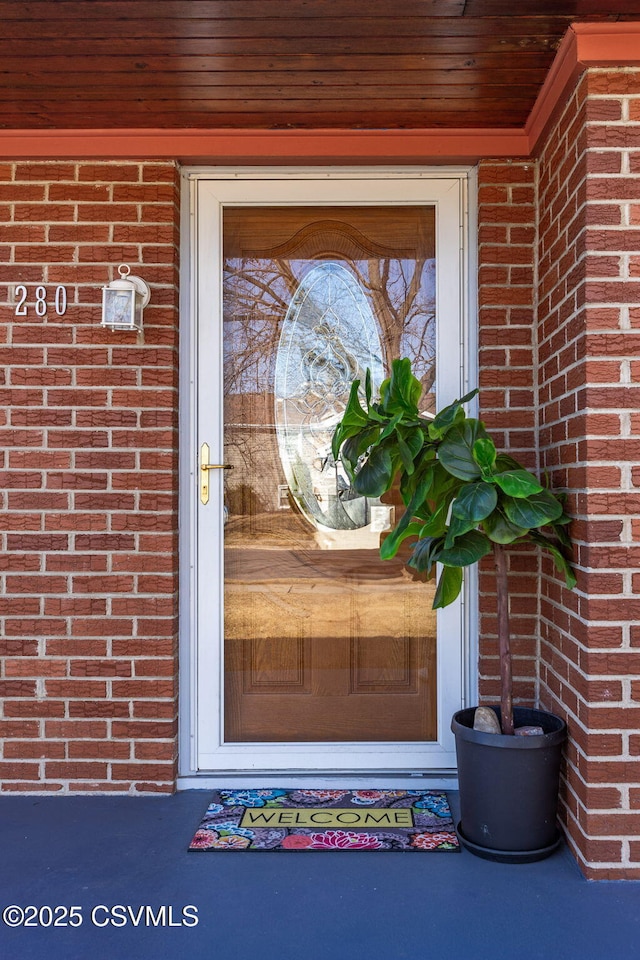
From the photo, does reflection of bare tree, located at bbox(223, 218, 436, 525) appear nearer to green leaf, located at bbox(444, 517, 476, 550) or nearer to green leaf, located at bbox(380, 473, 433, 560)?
green leaf, located at bbox(380, 473, 433, 560)

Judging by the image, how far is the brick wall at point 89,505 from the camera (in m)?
2.88

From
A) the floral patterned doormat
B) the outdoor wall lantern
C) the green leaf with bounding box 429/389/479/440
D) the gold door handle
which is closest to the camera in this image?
the green leaf with bounding box 429/389/479/440

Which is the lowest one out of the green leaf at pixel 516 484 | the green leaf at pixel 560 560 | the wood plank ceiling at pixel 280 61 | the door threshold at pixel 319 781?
the door threshold at pixel 319 781

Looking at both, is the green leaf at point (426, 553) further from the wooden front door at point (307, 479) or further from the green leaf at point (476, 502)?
the wooden front door at point (307, 479)

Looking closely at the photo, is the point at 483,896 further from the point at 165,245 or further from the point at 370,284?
the point at 165,245

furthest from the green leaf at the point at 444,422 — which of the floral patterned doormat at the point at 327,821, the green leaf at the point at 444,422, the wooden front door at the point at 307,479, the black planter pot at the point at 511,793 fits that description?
the floral patterned doormat at the point at 327,821

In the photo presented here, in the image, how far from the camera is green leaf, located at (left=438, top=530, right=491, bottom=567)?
93.2 inches

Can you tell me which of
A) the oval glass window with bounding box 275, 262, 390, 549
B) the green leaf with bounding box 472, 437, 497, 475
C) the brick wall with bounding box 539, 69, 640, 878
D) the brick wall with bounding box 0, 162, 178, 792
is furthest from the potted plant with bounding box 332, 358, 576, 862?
the brick wall with bounding box 0, 162, 178, 792

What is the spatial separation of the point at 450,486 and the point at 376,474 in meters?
0.25

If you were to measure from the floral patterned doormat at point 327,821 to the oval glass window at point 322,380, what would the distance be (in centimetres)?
95

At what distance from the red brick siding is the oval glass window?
44 cm

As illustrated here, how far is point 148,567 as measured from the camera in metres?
2.90

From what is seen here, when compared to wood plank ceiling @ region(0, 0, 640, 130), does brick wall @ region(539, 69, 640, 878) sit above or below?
below

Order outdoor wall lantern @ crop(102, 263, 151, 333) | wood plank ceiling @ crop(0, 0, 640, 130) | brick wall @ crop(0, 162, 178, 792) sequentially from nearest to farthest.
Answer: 1. wood plank ceiling @ crop(0, 0, 640, 130)
2. outdoor wall lantern @ crop(102, 263, 151, 333)
3. brick wall @ crop(0, 162, 178, 792)
